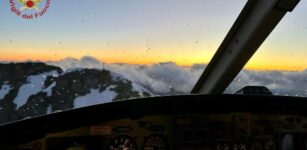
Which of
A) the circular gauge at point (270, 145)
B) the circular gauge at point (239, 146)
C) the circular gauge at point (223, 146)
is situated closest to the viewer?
the circular gauge at point (223, 146)

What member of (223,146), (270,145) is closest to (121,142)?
(223,146)

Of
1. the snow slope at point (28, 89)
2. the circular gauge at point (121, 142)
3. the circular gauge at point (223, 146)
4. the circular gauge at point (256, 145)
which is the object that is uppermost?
the snow slope at point (28, 89)

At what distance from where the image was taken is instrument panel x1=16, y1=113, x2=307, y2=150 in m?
2.33

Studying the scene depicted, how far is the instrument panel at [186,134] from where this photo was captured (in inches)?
91.9

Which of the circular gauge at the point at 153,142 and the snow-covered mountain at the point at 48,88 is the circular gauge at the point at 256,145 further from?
the snow-covered mountain at the point at 48,88

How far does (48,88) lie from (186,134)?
4.52 meters

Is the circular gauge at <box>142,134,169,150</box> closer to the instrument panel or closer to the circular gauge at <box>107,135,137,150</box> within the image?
the instrument panel

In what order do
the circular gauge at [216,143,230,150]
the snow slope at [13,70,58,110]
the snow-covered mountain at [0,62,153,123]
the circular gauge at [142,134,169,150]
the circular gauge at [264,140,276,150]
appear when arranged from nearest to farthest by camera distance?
the circular gauge at [142,134,169,150], the circular gauge at [216,143,230,150], the circular gauge at [264,140,276,150], the snow-covered mountain at [0,62,153,123], the snow slope at [13,70,58,110]

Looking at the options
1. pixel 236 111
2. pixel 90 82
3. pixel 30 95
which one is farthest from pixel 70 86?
pixel 236 111

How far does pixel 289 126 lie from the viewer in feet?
10.0

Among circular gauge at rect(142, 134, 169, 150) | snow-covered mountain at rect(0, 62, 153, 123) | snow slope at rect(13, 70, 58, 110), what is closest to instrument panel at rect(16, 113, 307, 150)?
circular gauge at rect(142, 134, 169, 150)

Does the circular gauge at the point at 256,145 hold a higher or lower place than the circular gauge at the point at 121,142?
higher

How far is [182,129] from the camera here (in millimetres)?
2641

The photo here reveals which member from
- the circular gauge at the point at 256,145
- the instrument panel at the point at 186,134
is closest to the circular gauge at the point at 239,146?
the instrument panel at the point at 186,134
